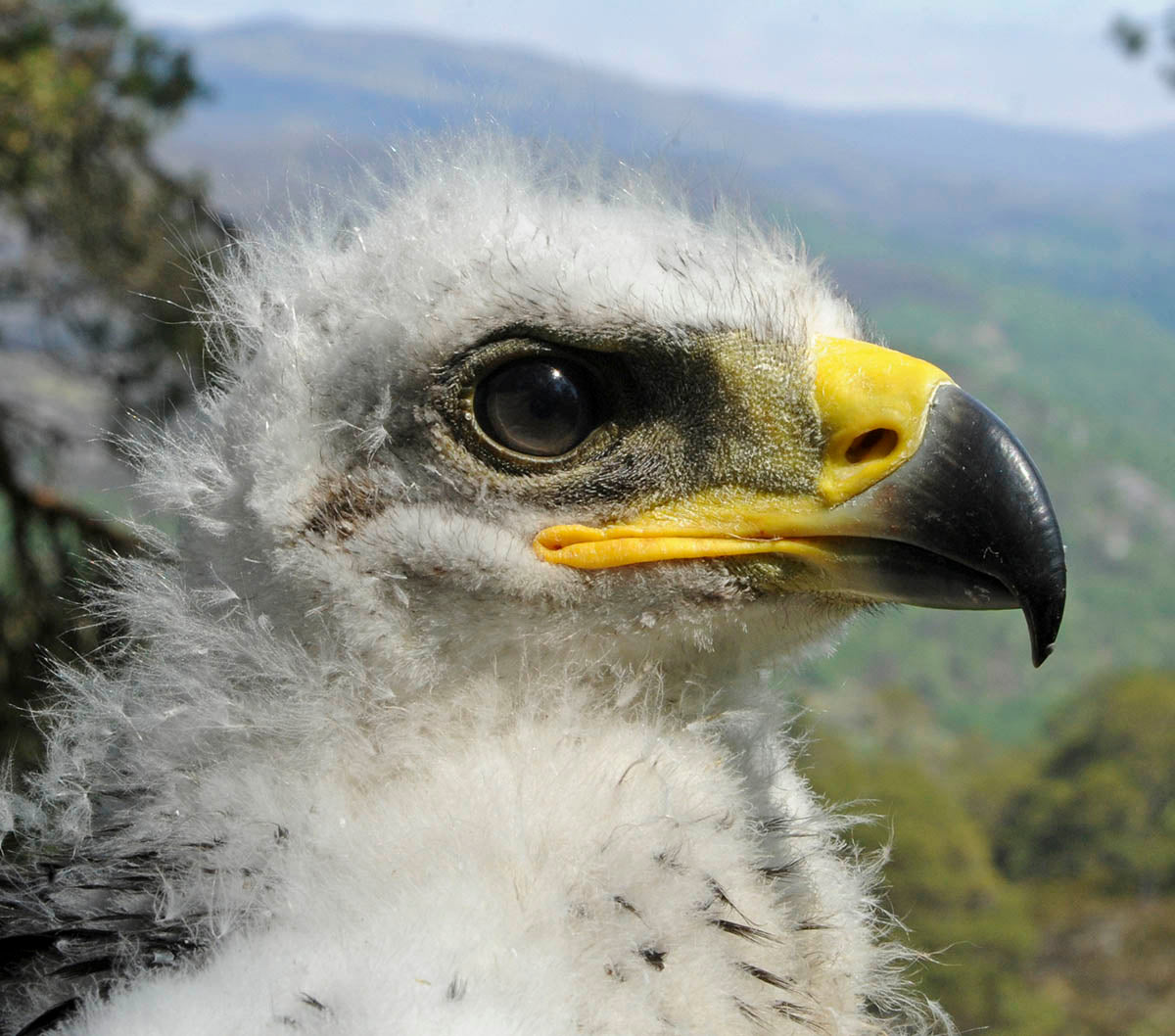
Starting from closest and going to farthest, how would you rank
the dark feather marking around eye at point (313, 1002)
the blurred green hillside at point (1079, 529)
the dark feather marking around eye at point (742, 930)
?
the dark feather marking around eye at point (313, 1002) → the dark feather marking around eye at point (742, 930) → the blurred green hillside at point (1079, 529)

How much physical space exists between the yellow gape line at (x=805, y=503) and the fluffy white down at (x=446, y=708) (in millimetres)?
68

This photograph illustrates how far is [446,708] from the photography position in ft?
7.04

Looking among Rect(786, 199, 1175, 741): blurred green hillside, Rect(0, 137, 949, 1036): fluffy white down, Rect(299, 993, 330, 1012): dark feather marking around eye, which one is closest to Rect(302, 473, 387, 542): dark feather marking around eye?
Rect(0, 137, 949, 1036): fluffy white down

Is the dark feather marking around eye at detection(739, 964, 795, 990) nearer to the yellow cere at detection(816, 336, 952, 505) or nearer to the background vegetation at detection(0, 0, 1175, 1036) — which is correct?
the background vegetation at detection(0, 0, 1175, 1036)

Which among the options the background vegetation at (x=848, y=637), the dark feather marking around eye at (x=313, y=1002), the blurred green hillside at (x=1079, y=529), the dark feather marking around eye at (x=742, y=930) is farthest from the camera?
the blurred green hillside at (x=1079, y=529)

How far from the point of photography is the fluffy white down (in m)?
1.85

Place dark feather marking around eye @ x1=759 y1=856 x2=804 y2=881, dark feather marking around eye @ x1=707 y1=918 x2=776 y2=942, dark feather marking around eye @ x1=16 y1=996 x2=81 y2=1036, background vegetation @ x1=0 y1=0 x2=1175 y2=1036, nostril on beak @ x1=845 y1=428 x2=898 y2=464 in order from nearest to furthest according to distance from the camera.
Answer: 1. dark feather marking around eye @ x1=16 y1=996 x2=81 y2=1036
2. dark feather marking around eye @ x1=707 y1=918 x2=776 y2=942
3. dark feather marking around eye @ x1=759 y1=856 x2=804 y2=881
4. nostril on beak @ x1=845 y1=428 x2=898 y2=464
5. background vegetation @ x1=0 y1=0 x2=1175 y2=1036

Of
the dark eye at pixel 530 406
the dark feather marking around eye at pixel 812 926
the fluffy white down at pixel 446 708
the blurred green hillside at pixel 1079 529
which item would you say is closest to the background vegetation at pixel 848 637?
the fluffy white down at pixel 446 708

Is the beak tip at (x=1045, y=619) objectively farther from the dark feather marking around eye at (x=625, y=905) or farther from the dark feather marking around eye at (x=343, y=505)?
the dark feather marking around eye at (x=343, y=505)

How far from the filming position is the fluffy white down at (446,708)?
185 cm

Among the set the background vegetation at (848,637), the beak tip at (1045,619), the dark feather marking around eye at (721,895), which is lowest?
the dark feather marking around eye at (721,895)

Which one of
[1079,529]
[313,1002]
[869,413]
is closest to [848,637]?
[869,413]

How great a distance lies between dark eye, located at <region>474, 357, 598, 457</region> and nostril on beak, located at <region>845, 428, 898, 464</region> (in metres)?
0.56

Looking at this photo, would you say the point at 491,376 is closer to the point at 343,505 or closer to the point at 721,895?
the point at 343,505
